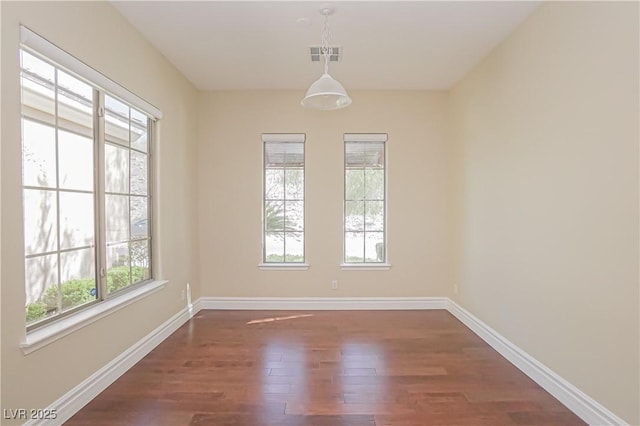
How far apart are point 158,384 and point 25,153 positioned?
1.83m

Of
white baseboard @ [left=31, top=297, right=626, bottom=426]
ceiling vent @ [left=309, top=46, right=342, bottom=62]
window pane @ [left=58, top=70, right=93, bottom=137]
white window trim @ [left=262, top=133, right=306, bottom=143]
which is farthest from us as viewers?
white window trim @ [left=262, top=133, right=306, bottom=143]

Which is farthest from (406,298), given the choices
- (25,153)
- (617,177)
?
(25,153)

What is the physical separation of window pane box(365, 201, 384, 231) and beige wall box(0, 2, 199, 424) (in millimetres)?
2332

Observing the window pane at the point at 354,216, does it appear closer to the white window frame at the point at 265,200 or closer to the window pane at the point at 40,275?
the white window frame at the point at 265,200

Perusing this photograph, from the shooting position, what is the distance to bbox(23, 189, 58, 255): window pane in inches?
77.5

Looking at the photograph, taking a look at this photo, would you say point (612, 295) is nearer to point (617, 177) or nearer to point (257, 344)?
point (617, 177)

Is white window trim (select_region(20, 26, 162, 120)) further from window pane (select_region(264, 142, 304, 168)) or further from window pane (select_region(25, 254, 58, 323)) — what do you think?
window pane (select_region(264, 142, 304, 168))

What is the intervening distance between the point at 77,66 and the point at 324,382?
9.27 ft

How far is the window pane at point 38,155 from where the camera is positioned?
196cm

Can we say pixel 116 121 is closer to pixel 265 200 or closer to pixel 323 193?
pixel 265 200

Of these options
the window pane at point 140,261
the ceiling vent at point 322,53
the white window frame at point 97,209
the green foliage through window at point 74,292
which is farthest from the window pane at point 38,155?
the ceiling vent at point 322,53

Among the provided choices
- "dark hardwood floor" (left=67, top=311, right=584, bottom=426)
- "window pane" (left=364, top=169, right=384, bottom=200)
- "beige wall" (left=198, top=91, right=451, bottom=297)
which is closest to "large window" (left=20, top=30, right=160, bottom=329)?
"dark hardwood floor" (left=67, top=311, right=584, bottom=426)

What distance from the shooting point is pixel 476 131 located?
3.76 metres

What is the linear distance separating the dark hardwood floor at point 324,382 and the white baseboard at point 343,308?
0.21 feet
